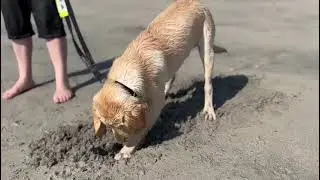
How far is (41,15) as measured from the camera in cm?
503

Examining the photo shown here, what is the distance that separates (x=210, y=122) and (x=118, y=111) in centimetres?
124

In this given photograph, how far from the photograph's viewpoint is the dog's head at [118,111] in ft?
12.0

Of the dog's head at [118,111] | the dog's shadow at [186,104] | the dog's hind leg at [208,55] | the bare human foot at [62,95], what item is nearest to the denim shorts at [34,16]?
the bare human foot at [62,95]

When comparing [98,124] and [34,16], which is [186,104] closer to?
[98,124]

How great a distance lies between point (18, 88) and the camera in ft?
18.0

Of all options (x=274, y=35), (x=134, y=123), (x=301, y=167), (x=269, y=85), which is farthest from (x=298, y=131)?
(x=274, y=35)

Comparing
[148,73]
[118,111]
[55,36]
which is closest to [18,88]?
[55,36]

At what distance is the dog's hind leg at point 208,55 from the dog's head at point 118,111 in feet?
3.48

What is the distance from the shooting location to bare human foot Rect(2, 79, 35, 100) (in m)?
5.44

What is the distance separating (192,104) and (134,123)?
1.37m

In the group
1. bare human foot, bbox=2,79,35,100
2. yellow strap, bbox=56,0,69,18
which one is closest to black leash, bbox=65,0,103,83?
yellow strap, bbox=56,0,69,18

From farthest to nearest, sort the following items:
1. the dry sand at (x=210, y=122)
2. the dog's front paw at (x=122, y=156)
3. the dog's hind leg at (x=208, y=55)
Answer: the dog's hind leg at (x=208, y=55) → the dog's front paw at (x=122, y=156) → the dry sand at (x=210, y=122)

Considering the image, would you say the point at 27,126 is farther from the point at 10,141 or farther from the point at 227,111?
the point at 227,111

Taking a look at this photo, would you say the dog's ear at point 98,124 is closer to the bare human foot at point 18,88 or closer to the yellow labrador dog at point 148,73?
the yellow labrador dog at point 148,73
